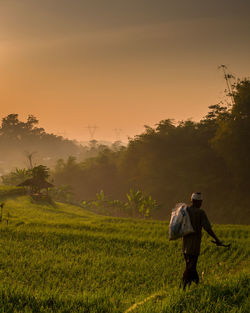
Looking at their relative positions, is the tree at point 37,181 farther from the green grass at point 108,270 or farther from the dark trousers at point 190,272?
the dark trousers at point 190,272

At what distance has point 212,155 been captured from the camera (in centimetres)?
2830

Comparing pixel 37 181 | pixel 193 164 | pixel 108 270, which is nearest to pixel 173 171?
pixel 193 164

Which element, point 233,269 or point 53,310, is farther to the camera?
point 233,269

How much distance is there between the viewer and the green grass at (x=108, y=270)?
13.5 feet

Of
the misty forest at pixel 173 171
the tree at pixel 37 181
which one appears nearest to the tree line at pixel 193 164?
the misty forest at pixel 173 171

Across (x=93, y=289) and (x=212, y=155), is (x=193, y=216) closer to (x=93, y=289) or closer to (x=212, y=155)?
(x=93, y=289)

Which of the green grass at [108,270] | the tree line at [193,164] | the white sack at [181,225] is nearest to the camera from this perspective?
the green grass at [108,270]

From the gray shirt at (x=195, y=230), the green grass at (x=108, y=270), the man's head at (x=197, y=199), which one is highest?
the man's head at (x=197, y=199)

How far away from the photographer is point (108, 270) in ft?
23.8

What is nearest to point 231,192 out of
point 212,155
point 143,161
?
point 212,155

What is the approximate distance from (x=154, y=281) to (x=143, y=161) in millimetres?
27192

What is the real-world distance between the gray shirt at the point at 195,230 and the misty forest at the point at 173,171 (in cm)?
1649

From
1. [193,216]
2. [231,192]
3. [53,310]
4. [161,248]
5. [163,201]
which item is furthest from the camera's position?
[163,201]

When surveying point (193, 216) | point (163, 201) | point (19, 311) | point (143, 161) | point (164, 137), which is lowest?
point (163, 201)
